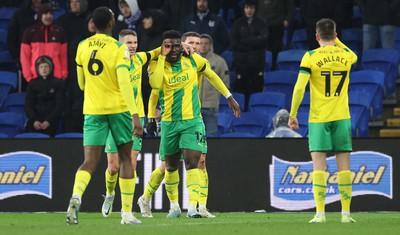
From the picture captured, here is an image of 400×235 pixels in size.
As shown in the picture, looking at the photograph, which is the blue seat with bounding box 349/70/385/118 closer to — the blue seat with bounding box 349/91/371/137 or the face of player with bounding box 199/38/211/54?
the blue seat with bounding box 349/91/371/137

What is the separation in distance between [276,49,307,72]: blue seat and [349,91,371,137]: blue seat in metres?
2.16

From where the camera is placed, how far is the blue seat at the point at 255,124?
21.4 meters

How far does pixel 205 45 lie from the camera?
20891mm

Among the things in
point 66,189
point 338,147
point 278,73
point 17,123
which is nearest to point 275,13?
point 278,73

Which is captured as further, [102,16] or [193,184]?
[193,184]

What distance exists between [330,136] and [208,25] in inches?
364

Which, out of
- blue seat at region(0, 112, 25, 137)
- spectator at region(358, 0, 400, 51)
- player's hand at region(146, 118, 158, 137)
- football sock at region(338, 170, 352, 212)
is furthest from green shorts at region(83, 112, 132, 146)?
spectator at region(358, 0, 400, 51)

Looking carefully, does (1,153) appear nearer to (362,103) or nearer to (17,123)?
(17,123)

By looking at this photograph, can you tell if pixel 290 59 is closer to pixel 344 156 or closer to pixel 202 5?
pixel 202 5

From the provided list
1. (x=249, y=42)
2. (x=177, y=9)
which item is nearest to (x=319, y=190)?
(x=249, y=42)

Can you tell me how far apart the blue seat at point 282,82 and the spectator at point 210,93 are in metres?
1.83

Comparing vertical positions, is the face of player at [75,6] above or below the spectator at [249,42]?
above

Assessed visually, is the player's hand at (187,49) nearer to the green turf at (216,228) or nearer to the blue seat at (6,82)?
the green turf at (216,228)

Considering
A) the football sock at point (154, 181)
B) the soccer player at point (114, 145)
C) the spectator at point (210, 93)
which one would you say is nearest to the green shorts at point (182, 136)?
the soccer player at point (114, 145)
